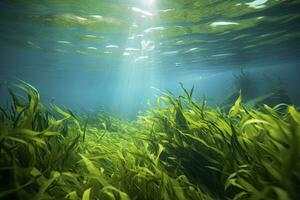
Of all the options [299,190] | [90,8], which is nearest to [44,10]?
[90,8]

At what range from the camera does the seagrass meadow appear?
80.9 inches

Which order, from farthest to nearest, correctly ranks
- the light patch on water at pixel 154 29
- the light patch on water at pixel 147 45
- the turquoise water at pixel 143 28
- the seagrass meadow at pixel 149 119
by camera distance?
the light patch on water at pixel 147 45 < the light patch on water at pixel 154 29 < the turquoise water at pixel 143 28 < the seagrass meadow at pixel 149 119

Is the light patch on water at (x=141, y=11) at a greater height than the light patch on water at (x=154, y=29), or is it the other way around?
the light patch on water at (x=141, y=11)

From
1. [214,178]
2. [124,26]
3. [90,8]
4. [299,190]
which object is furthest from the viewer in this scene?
[124,26]

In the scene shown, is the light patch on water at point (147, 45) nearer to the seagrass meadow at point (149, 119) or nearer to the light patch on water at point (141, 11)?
the seagrass meadow at point (149, 119)

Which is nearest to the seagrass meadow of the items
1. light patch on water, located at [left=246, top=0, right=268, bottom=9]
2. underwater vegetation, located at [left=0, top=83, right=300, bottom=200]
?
underwater vegetation, located at [left=0, top=83, right=300, bottom=200]

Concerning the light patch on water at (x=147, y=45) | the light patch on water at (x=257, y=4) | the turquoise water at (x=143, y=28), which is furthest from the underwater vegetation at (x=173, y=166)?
the light patch on water at (x=147, y=45)

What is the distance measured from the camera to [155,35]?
16.1 m

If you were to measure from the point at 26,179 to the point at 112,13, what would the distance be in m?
11.4

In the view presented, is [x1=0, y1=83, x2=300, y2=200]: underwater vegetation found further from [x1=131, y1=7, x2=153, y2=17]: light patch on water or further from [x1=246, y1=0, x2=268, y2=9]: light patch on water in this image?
[x1=246, y1=0, x2=268, y2=9]: light patch on water

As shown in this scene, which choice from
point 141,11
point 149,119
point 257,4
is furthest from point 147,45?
point 149,119

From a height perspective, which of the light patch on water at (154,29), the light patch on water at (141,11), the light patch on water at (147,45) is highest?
the light patch on water at (141,11)

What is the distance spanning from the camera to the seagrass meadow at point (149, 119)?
6.74 feet

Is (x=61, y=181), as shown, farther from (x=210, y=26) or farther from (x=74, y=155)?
(x=210, y=26)
